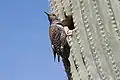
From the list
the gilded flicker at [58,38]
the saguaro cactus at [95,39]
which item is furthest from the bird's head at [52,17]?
the saguaro cactus at [95,39]

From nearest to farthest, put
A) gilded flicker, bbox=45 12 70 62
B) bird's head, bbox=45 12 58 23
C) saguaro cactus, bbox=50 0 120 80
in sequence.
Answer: saguaro cactus, bbox=50 0 120 80 → gilded flicker, bbox=45 12 70 62 → bird's head, bbox=45 12 58 23

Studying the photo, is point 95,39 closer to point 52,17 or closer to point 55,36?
point 55,36

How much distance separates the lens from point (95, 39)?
4.25 metres

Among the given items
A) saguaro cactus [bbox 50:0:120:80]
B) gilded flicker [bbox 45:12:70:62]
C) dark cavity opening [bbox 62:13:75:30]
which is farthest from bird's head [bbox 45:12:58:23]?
saguaro cactus [bbox 50:0:120:80]

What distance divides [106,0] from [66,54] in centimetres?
121

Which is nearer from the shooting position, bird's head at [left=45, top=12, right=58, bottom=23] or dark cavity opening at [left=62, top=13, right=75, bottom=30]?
dark cavity opening at [left=62, top=13, right=75, bottom=30]

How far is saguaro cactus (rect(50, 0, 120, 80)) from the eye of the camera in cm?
404

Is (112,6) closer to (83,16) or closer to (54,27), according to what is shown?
(83,16)

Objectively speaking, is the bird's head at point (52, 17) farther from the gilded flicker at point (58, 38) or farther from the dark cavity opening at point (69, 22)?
the dark cavity opening at point (69, 22)

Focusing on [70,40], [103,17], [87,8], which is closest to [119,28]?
[103,17]

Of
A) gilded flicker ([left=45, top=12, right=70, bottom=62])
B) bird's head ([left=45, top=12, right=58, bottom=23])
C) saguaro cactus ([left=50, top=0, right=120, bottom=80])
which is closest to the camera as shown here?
saguaro cactus ([left=50, top=0, right=120, bottom=80])

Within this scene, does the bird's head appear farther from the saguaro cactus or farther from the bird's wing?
the saguaro cactus

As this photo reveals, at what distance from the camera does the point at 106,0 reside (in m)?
4.13

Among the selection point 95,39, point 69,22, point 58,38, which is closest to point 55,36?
point 58,38
